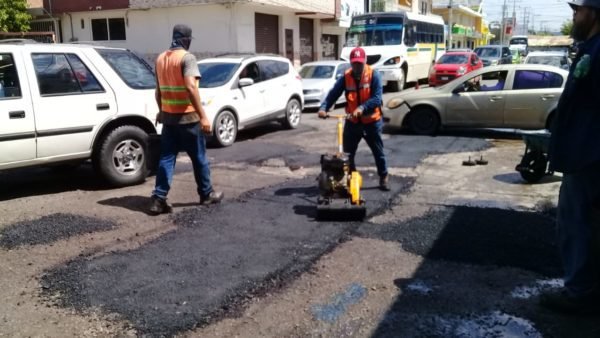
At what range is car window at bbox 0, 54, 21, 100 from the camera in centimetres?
614

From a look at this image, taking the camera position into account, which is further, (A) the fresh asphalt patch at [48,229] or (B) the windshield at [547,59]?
(B) the windshield at [547,59]

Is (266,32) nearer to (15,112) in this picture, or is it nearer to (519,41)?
(15,112)

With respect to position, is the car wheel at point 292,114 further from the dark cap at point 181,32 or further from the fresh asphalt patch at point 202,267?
the dark cap at point 181,32

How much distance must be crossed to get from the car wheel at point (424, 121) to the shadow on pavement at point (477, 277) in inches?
221

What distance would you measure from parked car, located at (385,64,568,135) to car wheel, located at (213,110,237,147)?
3481 mm

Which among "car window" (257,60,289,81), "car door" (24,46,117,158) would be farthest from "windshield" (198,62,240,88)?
"car door" (24,46,117,158)

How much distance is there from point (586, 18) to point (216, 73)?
8398 mm

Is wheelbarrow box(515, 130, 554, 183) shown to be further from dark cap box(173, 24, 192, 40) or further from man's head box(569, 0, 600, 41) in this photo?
dark cap box(173, 24, 192, 40)

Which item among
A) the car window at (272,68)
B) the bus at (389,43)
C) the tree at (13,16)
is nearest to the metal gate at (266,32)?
the bus at (389,43)

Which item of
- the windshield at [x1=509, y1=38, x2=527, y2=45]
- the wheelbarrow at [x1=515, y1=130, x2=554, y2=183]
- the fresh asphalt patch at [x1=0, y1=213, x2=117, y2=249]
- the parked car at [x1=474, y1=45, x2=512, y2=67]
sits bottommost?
the fresh asphalt patch at [x1=0, y1=213, x2=117, y2=249]

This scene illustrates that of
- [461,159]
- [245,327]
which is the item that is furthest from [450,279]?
[461,159]

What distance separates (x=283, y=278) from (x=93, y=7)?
21.2 m

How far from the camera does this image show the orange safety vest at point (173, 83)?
226 inches

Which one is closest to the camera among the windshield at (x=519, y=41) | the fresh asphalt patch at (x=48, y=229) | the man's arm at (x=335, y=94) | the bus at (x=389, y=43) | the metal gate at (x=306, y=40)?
the fresh asphalt patch at (x=48, y=229)
